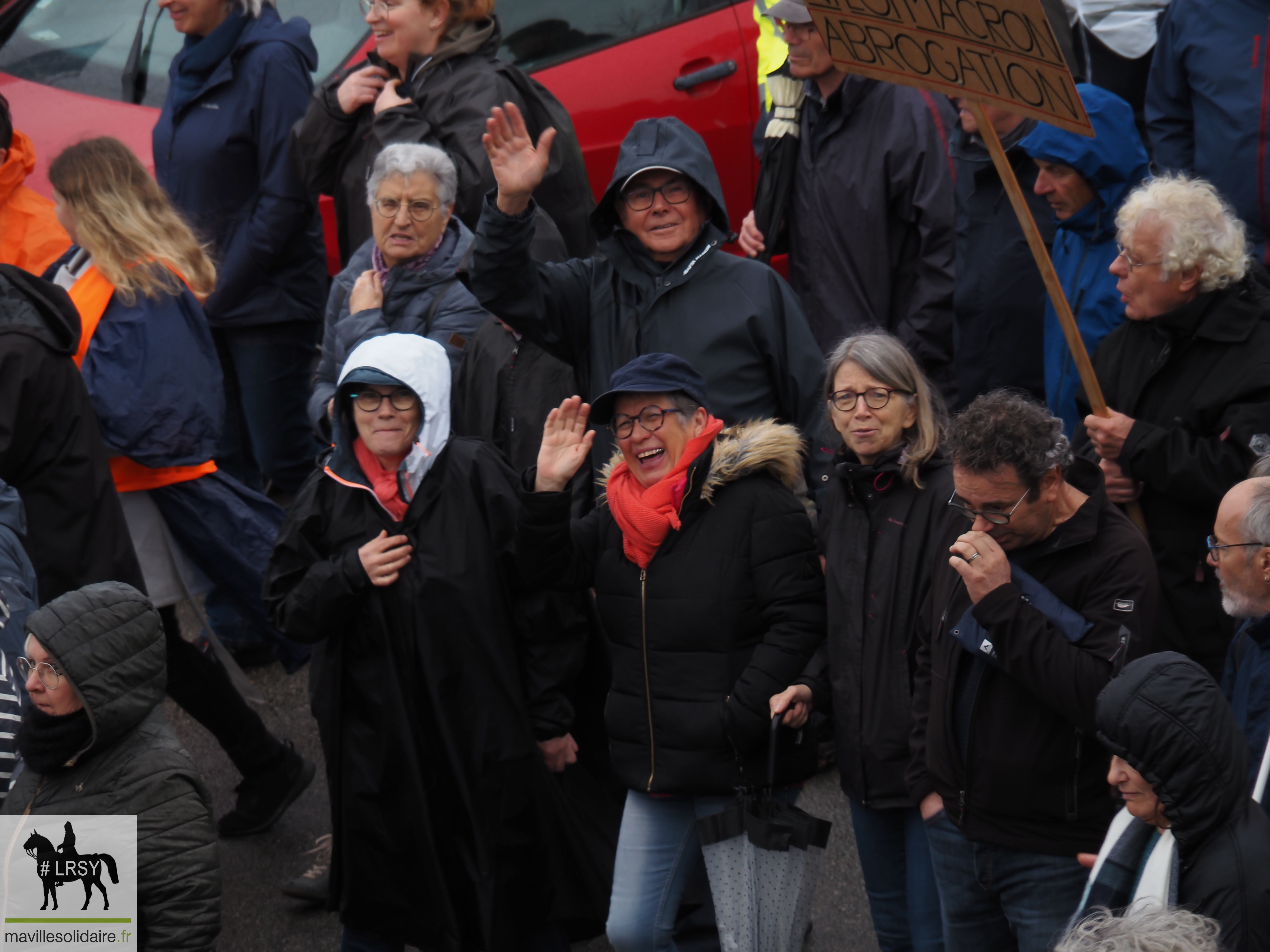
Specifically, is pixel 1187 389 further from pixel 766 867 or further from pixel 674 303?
pixel 766 867

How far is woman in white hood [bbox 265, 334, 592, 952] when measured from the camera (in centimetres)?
399

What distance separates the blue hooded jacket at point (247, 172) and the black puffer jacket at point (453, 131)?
0.89 ft

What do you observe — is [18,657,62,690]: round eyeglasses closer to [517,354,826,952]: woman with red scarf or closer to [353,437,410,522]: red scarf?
[353,437,410,522]: red scarf

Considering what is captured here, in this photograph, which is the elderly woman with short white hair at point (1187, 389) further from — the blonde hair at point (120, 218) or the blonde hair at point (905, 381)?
the blonde hair at point (120, 218)

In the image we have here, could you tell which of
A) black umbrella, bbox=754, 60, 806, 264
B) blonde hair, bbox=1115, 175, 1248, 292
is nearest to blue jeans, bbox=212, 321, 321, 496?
black umbrella, bbox=754, 60, 806, 264

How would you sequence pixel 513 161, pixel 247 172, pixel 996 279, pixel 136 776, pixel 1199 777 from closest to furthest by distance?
pixel 1199 777
pixel 136 776
pixel 513 161
pixel 996 279
pixel 247 172

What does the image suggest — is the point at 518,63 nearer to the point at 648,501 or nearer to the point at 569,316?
the point at 569,316

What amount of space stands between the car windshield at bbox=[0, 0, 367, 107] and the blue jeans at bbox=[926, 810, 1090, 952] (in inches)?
177

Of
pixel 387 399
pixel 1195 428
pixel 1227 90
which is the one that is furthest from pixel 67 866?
pixel 1227 90

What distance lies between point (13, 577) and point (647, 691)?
159 centimetres

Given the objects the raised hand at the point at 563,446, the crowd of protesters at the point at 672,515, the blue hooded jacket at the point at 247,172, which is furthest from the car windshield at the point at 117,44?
the raised hand at the point at 563,446

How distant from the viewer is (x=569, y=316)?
444 centimetres

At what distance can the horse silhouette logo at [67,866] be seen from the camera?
3057 mm

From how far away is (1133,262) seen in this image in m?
3.95
